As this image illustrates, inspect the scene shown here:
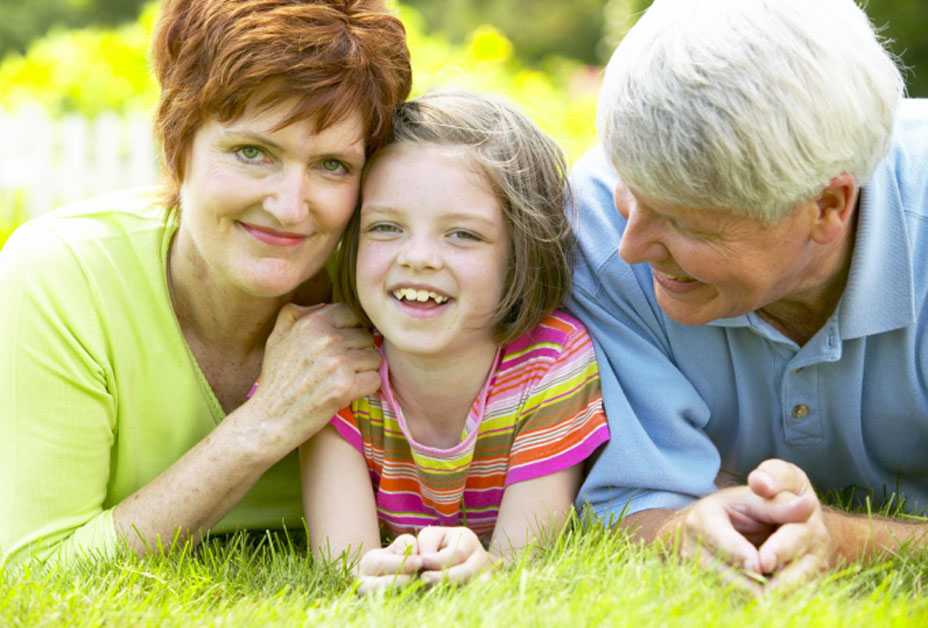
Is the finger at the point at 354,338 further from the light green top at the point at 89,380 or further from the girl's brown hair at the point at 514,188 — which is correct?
the light green top at the point at 89,380

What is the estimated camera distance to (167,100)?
11.2 feet

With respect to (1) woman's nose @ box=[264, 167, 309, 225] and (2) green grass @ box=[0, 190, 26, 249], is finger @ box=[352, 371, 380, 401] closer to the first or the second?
A: (1) woman's nose @ box=[264, 167, 309, 225]

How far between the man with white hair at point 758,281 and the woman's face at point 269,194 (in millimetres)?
688

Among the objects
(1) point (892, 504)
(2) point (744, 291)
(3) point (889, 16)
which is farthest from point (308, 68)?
(3) point (889, 16)

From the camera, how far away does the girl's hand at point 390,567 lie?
117 inches

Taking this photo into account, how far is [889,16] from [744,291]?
35.9 feet

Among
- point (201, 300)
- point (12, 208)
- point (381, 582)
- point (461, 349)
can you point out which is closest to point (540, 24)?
point (12, 208)

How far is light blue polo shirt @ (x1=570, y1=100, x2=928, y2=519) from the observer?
3.35 m

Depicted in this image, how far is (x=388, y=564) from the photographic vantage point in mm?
3012

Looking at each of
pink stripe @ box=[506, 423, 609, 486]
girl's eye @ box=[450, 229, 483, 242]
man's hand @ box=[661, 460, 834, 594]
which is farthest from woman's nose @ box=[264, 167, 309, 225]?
man's hand @ box=[661, 460, 834, 594]

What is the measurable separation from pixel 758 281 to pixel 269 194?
4.00ft

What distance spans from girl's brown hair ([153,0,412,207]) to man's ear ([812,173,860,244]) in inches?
43.7

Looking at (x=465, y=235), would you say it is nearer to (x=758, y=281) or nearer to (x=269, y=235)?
(x=269, y=235)

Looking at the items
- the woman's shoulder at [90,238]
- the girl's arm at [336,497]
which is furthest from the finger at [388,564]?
the woman's shoulder at [90,238]
